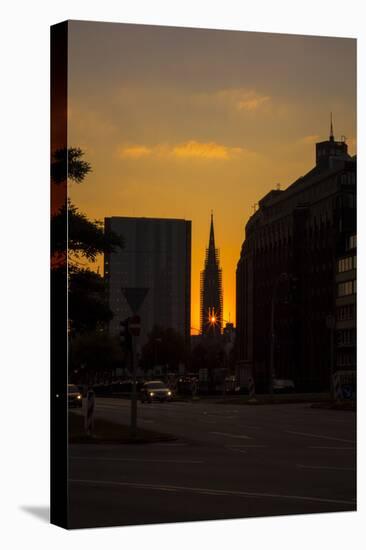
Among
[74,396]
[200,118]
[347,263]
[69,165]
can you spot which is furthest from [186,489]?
[200,118]

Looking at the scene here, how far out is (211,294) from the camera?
20.3 m

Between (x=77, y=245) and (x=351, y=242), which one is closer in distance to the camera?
(x=77, y=245)

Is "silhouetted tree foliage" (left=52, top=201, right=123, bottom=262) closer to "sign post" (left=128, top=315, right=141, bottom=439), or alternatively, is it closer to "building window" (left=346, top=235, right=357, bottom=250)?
"sign post" (left=128, top=315, right=141, bottom=439)

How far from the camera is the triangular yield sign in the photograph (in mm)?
19266

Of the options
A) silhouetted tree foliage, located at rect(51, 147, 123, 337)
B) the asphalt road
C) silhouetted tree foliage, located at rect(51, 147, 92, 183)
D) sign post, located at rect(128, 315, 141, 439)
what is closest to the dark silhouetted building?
the asphalt road

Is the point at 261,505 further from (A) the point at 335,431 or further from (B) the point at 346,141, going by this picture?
(B) the point at 346,141

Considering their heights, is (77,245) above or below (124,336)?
above

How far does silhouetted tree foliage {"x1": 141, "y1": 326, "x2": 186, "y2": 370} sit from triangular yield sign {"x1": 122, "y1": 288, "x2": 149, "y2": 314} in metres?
0.57

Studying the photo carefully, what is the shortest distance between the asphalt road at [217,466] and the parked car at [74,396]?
0.51m

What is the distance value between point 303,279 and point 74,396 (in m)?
4.24

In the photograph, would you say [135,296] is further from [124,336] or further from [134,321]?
[124,336]

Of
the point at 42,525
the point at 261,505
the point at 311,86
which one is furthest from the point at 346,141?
the point at 42,525

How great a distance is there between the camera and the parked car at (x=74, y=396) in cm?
1814

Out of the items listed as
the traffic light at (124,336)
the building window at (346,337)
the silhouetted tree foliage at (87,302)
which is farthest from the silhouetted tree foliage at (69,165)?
the building window at (346,337)
